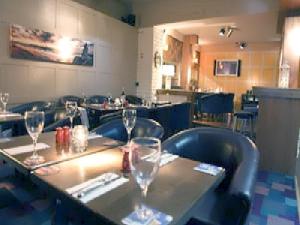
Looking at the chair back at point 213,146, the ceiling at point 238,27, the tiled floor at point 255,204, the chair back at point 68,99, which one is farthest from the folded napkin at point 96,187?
the ceiling at point 238,27

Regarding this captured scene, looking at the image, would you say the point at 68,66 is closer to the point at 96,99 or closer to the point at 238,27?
the point at 96,99

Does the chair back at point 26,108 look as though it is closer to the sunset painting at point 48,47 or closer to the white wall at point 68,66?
the white wall at point 68,66

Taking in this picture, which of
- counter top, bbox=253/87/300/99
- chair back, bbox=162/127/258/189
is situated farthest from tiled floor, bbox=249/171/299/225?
counter top, bbox=253/87/300/99

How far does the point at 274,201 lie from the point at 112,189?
7.62 feet

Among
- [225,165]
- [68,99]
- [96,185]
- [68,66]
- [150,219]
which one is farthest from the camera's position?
[68,66]

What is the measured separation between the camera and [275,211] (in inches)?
98.3

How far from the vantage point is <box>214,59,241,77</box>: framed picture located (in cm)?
1099

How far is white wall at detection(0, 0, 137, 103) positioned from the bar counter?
3.79 m

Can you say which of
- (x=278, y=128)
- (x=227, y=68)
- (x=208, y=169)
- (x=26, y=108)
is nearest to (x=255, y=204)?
(x=278, y=128)

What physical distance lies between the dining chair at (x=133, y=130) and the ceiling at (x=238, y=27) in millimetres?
5061

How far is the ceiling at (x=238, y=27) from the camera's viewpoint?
6742 millimetres

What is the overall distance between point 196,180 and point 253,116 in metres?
4.83

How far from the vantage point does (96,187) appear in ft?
3.47

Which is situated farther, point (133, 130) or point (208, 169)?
point (133, 130)
